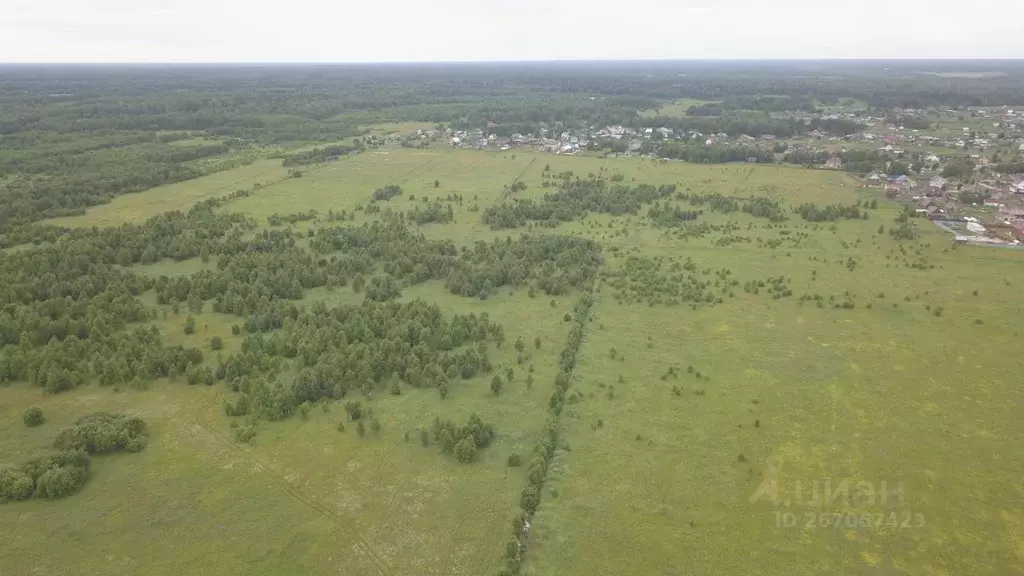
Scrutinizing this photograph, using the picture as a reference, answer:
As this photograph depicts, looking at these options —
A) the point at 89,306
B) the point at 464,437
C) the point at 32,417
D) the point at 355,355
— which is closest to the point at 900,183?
the point at 464,437

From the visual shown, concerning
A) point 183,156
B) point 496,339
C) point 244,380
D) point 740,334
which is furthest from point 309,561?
point 183,156

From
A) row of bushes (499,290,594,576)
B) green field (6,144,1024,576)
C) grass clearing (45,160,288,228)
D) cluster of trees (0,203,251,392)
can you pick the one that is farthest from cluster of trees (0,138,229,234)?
row of bushes (499,290,594,576)

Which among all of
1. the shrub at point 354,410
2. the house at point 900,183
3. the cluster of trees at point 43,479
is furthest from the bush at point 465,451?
the house at point 900,183

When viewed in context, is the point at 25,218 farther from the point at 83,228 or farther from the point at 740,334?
the point at 740,334

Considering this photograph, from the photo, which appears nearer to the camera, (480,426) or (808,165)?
(480,426)

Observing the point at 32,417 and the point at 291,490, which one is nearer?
the point at 291,490

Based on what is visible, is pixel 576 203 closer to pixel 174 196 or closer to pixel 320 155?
pixel 174 196

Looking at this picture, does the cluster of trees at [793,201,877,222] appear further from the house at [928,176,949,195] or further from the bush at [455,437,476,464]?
the bush at [455,437,476,464]
